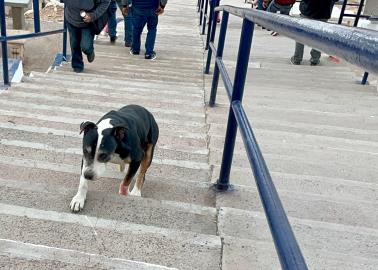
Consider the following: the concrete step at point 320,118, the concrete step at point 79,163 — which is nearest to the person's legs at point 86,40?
the concrete step at point 320,118

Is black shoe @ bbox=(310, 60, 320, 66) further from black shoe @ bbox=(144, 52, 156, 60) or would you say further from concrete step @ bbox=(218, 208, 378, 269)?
concrete step @ bbox=(218, 208, 378, 269)

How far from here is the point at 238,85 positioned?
7.29ft

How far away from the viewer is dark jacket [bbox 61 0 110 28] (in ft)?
17.5

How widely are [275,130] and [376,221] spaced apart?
165 cm

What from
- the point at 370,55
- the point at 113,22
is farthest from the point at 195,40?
the point at 370,55

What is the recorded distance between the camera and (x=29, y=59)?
1061cm

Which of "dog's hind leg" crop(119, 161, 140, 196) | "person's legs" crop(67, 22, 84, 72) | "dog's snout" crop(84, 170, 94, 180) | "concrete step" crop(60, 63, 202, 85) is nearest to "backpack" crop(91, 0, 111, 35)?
"person's legs" crop(67, 22, 84, 72)

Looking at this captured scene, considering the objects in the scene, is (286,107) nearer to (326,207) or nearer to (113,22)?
(326,207)

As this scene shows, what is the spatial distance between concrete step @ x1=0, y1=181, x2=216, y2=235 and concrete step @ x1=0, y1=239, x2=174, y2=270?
40 cm

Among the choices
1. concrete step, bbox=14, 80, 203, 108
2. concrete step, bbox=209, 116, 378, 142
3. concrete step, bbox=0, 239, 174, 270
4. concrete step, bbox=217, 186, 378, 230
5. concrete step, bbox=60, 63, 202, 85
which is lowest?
concrete step, bbox=60, 63, 202, 85

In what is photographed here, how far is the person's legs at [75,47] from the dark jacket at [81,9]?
119 millimetres

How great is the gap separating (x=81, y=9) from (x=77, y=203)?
12.6 ft

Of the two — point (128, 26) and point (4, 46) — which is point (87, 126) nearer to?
point (4, 46)

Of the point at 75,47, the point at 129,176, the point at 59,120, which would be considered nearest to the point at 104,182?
the point at 129,176
